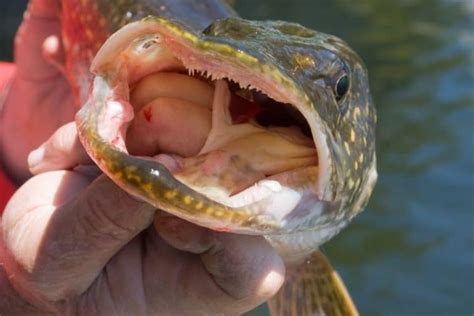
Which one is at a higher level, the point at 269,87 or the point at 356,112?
the point at 269,87

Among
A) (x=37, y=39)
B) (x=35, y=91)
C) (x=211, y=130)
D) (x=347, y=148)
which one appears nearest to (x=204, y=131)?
(x=211, y=130)

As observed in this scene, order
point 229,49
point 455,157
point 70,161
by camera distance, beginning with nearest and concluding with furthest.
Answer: point 229,49
point 70,161
point 455,157

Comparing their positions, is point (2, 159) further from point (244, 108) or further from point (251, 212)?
point (251, 212)

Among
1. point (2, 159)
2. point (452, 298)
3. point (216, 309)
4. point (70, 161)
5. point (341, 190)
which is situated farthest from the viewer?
point (452, 298)

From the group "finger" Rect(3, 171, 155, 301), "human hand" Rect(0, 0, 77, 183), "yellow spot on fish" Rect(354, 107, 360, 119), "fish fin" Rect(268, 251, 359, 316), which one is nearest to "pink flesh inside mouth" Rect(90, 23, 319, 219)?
"finger" Rect(3, 171, 155, 301)

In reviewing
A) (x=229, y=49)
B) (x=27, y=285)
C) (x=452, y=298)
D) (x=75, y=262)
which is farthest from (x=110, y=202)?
(x=452, y=298)

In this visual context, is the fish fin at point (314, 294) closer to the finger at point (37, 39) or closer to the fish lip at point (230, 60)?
the fish lip at point (230, 60)

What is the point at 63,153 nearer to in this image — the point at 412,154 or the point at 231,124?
the point at 231,124
